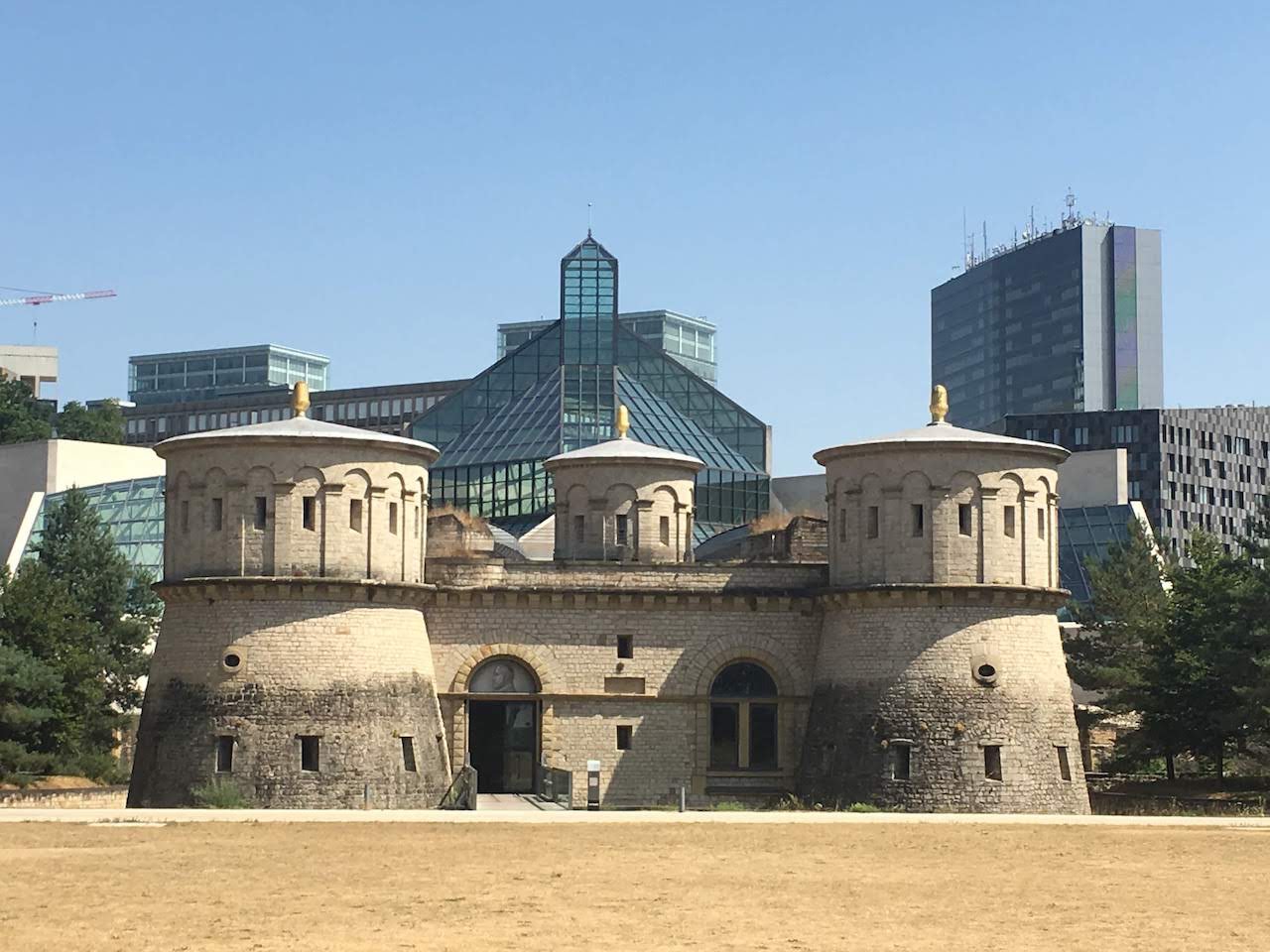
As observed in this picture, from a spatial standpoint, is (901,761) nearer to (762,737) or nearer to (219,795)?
(762,737)

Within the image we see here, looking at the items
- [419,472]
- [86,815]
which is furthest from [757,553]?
[86,815]

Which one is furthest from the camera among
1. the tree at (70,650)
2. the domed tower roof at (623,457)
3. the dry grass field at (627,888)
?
the tree at (70,650)

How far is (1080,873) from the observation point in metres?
36.0

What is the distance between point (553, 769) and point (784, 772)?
627cm

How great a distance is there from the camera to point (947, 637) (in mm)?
54500

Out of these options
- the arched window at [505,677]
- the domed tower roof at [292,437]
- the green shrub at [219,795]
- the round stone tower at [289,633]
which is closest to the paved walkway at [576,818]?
the green shrub at [219,795]

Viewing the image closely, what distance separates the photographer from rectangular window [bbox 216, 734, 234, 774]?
51.8m

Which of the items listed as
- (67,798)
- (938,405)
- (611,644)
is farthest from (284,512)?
(938,405)

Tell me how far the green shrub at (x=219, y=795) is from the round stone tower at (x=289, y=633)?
8.2 inches

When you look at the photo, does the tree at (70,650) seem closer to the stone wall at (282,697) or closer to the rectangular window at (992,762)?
the stone wall at (282,697)

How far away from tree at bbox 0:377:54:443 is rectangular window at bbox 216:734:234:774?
84446 mm

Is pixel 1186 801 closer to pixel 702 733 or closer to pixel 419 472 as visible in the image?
pixel 702 733

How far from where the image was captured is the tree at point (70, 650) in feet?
212

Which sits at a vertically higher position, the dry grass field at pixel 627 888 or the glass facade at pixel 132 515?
the glass facade at pixel 132 515
